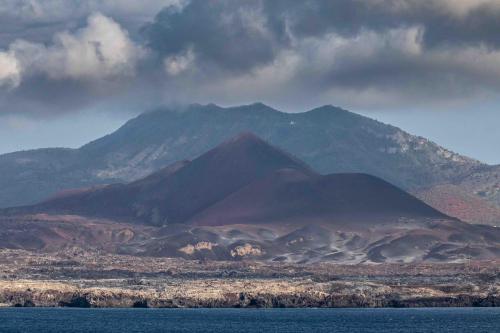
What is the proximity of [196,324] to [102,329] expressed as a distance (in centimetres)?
1872

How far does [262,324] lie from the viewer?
630ft

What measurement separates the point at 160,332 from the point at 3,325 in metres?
26.2

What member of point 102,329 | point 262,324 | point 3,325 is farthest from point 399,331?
point 3,325

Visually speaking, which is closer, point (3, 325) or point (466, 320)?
point (3, 325)

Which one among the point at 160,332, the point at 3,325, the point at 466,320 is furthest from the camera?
the point at 466,320

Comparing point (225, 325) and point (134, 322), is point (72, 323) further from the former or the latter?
point (225, 325)

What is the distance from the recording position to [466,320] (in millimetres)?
199250

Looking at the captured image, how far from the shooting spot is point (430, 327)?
611 feet

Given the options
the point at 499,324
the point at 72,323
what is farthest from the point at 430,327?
the point at 72,323

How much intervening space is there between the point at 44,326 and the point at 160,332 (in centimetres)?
2067

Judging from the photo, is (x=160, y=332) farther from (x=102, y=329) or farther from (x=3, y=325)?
(x=3, y=325)

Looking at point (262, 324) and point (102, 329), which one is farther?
point (262, 324)

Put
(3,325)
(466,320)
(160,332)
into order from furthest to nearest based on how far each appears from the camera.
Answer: (466,320)
(3,325)
(160,332)

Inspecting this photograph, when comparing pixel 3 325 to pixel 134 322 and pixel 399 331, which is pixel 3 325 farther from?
pixel 399 331
